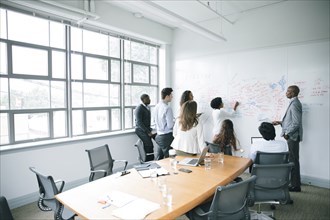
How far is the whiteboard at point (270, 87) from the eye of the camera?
366cm

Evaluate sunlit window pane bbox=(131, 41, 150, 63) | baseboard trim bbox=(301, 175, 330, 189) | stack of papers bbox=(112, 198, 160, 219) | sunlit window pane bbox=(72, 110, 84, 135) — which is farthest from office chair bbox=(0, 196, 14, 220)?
baseboard trim bbox=(301, 175, 330, 189)

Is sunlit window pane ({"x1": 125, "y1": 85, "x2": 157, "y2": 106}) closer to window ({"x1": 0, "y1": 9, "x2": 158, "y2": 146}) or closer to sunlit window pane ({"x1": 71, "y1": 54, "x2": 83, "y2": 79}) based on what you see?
window ({"x1": 0, "y1": 9, "x2": 158, "y2": 146})

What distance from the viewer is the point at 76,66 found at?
156 inches

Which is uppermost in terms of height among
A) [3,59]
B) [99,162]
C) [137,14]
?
[137,14]

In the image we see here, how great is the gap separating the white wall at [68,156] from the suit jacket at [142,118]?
20.8 inches

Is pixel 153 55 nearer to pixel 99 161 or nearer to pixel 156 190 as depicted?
pixel 99 161

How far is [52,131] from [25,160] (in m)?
0.66

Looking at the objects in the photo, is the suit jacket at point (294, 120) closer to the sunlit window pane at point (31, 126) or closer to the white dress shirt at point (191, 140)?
the white dress shirt at point (191, 140)

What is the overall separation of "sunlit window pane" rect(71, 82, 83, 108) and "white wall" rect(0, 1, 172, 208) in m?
0.72

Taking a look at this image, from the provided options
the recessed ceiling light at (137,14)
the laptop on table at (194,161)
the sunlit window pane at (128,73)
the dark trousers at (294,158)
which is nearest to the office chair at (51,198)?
the laptop on table at (194,161)

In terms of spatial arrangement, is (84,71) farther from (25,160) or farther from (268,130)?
(268,130)

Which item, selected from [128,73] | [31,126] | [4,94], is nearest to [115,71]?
[128,73]

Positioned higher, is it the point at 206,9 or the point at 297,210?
the point at 206,9

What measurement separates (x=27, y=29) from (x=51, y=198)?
2723 millimetres
